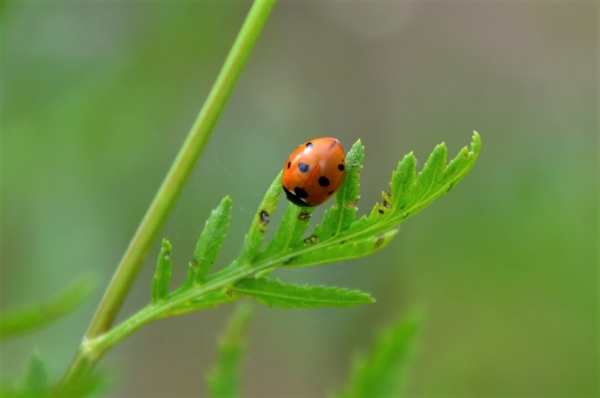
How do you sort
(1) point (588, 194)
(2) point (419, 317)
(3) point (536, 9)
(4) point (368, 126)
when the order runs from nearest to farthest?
(2) point (419, 317)
(1) point (588, 194)
(4) point (368, 126)
(3) point (536, 9)

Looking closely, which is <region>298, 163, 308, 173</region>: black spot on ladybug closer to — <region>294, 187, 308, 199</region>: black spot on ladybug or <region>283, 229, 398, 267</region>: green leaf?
<region>294, 187, 308, 199</region>: black spot on ladybug

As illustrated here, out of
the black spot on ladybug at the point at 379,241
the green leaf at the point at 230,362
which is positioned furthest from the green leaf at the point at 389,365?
the black spot on ladybug at the point at 379,241

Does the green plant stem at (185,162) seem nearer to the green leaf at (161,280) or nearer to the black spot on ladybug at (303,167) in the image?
the green leaf at (161,280)

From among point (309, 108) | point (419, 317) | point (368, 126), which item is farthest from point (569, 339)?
point (419, 317)

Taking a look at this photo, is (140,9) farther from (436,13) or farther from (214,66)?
(436,13)

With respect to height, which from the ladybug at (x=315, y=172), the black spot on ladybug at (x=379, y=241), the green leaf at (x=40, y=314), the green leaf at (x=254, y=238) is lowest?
the green leaf at (x=40, y=314)

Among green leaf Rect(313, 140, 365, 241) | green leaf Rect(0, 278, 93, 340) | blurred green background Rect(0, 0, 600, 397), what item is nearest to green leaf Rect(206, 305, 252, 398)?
blurred green background Rect(0, 0, 600, 397)
